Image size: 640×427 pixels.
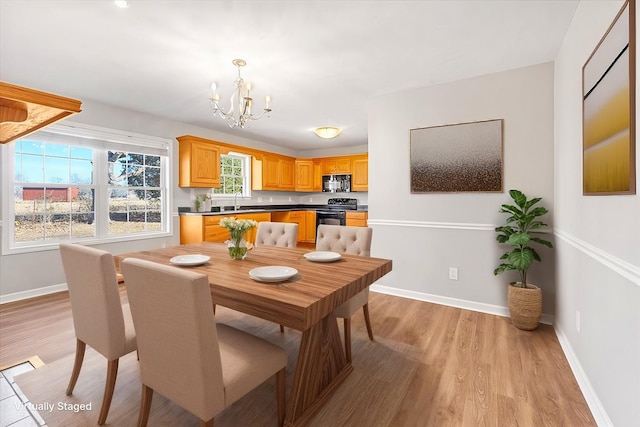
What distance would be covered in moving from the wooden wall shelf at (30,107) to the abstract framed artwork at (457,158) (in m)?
3.01

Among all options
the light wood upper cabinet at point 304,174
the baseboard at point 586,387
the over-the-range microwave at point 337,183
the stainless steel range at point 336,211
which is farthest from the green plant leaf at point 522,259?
the light wood upper cabinet at point 304,174

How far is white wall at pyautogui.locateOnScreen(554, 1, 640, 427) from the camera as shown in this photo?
123 cm

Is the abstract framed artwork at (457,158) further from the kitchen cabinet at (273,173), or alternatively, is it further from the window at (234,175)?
the window at (234,175)

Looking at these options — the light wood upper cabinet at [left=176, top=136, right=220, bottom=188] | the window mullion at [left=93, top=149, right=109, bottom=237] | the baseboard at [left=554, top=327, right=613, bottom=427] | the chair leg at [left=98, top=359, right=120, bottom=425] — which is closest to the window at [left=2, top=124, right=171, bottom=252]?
the window mullion at [left=93, top=149, right=109, bottom=237]

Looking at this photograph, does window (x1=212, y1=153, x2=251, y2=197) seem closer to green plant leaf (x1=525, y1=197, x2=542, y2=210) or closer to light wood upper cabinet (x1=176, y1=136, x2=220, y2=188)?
light wood upper cabinet (x1=176, y1=136, x2=220, y2=188)

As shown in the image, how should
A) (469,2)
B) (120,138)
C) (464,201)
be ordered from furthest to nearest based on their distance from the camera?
(120,138) → (464,201) → (469,2)

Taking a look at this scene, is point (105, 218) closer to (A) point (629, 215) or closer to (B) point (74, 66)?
(B) point (74, 66)

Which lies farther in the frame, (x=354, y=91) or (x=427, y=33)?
(x=354, y=91)

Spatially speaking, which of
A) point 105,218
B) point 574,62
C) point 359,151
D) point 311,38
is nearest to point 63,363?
point 105,218

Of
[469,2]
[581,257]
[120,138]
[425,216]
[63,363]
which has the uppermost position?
[469,2]

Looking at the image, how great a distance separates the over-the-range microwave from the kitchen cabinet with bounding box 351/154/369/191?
0.36 feet

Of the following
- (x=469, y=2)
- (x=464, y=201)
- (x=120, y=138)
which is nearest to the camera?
(x=469, y=2)

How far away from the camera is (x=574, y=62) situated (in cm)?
205

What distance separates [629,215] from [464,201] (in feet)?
6.05
